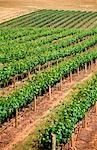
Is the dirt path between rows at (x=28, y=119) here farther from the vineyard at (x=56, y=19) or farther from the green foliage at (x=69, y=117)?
the vineyard at (x=56, y=19)

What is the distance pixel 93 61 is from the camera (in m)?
56.2

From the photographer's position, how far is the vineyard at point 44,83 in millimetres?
28750

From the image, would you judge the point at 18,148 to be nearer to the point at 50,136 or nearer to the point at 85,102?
the point at 50,136

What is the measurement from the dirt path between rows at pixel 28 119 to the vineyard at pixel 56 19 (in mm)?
50769

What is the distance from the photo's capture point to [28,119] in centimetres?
3262

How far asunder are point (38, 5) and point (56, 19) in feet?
71.2

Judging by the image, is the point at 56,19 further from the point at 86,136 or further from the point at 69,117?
the point at 69,117

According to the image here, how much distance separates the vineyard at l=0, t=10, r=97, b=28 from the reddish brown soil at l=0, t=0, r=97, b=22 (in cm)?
556

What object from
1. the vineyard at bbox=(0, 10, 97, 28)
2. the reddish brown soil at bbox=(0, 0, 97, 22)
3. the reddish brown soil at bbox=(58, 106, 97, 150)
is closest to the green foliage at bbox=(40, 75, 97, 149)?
the reddish brown soil at bbox=(58, 106, 97, 150)

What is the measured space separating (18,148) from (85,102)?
726 cm

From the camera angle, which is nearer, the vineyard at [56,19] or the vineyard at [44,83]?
the vineyard at [44,83]

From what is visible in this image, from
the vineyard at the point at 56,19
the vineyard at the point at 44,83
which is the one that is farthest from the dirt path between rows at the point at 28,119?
the vineyard at the point at 56,19

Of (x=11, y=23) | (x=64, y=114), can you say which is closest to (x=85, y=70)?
(x=64, y=114)

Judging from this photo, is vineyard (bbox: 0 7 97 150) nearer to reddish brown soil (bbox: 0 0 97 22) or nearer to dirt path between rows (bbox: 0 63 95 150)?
dirt path between rows (bbox: 0 63 95 150)
